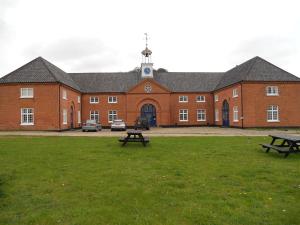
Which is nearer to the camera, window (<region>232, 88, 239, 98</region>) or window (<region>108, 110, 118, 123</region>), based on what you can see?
window (<region>232, 88, 239, 98</region>)

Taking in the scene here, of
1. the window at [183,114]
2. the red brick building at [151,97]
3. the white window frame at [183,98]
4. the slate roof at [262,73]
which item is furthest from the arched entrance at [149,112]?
the slate roof at [262,73]

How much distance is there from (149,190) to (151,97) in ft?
128

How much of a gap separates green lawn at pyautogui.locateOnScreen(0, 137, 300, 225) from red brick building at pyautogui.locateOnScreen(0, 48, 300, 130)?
80.4 feet

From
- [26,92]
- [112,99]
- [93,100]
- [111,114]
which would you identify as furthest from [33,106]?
[112,99]

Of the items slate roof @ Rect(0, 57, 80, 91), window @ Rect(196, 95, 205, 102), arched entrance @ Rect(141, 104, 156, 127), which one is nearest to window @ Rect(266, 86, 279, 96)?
window @ Rect(196, 95, 205, 102)

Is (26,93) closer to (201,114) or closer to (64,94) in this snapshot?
(64,94)

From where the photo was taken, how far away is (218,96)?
4566cm

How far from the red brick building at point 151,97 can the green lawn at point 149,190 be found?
24.5 m

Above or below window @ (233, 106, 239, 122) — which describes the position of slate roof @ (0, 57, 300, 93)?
above

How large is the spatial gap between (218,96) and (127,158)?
117 ft

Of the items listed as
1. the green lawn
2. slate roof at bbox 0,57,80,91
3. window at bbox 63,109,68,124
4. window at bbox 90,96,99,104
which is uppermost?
slate roof at bbox 0,57,80,91

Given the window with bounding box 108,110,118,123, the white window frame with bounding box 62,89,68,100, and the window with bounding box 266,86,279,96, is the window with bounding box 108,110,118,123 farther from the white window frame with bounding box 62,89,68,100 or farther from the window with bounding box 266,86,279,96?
the window with bounding box 266,86,279,96

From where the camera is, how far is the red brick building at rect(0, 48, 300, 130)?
34.8 meters

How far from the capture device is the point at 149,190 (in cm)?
728
